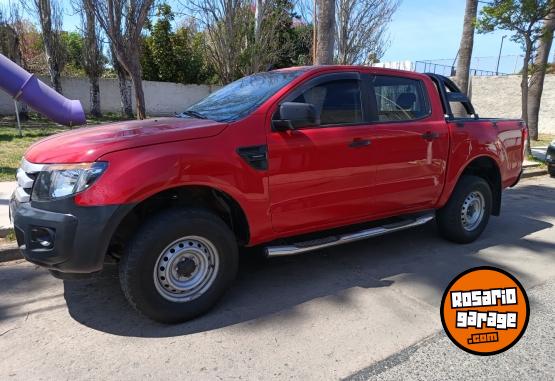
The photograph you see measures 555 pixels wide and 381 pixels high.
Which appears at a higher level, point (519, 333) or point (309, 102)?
point (309, 102)

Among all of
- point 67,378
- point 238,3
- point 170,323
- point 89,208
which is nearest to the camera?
point 67,378

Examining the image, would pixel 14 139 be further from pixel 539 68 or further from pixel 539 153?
pixel 539 153

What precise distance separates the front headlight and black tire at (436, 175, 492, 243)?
3.80 m

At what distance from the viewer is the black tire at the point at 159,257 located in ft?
9.98

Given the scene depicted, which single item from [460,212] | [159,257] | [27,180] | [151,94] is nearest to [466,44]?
[460,212]

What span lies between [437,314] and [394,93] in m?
2.28

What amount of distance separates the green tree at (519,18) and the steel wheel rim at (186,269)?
10694 millimetres

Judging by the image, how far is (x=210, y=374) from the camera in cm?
273

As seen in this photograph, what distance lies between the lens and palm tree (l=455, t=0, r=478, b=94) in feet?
40.1

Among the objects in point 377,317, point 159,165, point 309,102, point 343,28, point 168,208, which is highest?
point 343,28

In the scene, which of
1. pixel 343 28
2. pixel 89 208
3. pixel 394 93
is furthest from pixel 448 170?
pixel 343 28

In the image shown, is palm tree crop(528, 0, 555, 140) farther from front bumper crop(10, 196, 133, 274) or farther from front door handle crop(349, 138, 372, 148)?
front bumper crop(10, 196, 133, 274)

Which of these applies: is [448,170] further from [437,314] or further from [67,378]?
[67,378]

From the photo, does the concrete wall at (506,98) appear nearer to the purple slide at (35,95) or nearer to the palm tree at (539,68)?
the palm tree at (539,68)
